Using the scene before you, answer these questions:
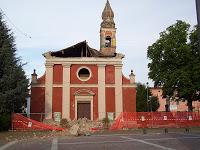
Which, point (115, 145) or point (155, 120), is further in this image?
point (155, 120)

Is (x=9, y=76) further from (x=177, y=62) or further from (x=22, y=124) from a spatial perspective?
(x=177, y=62)

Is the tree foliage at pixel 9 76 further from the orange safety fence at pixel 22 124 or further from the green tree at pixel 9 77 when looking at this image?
the orange safety fence at pixel 22 124

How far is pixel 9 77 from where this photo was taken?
977 inches

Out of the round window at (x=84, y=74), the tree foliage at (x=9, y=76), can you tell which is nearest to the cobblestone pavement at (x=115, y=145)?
the tree foliage at (x=9, y=76)

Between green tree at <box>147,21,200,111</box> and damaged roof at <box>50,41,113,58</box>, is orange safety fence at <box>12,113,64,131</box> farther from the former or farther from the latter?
green tree at <box>147,21,200,111</box>

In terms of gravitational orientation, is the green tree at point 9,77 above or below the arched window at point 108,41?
below

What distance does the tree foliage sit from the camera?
80.5 ft

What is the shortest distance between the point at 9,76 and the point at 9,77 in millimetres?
125

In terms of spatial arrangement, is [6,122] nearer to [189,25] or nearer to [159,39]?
[159,39]

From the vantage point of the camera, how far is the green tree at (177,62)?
33469mm

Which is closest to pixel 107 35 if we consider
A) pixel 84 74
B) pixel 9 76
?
pixel 84 74

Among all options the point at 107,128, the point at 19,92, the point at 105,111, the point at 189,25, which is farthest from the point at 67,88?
the point at 189,25

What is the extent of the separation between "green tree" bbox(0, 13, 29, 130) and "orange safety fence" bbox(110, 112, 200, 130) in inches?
382

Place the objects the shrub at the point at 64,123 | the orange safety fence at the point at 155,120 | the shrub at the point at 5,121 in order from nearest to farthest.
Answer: the shrub at the point at 5,121
the orange safety fence at the point at 155,120
the shrub at the point at 64,123
